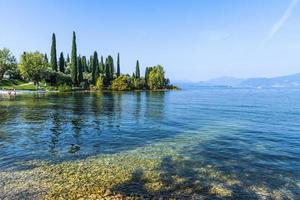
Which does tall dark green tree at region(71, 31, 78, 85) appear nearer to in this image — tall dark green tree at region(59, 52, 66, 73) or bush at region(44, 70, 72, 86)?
bush at region(44, 70, 72, 86)

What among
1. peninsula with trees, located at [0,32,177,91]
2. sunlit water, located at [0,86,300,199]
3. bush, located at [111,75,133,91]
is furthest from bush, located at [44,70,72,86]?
sunlit water, located at [0,86,300,199]

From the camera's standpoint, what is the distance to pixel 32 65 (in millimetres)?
94250

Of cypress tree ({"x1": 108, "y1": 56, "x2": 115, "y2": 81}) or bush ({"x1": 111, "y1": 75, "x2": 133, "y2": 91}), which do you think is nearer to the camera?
bush ({"x1": 111, "y1": 75, "x2": 133, "y2": 91})

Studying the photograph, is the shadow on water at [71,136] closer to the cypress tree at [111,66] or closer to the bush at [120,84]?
the bush at [120,84]

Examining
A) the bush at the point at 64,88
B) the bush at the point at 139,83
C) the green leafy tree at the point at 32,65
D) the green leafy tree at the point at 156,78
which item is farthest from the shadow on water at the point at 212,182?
the green leafy tree at the point at 156,78

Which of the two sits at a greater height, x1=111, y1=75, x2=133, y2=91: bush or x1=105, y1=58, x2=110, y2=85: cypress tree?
x1=105, y1=58, x2=110, y2=85: cypress tree

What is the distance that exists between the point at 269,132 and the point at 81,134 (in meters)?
17.7

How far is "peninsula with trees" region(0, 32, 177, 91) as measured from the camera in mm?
95438

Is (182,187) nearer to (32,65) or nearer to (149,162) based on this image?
(149,162)

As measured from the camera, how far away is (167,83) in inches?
5994

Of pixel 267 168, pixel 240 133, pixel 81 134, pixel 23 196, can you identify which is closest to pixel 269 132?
pixel 240 133

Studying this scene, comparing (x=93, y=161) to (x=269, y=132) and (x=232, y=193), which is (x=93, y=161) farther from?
(x=269, y=132)

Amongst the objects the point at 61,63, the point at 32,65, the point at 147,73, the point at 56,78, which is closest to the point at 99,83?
the point at 56,78

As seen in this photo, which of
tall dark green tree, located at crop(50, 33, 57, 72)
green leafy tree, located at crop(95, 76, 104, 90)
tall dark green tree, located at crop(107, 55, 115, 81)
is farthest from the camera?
tall dark green tree, located at crop(107, 55, 115, 81)
